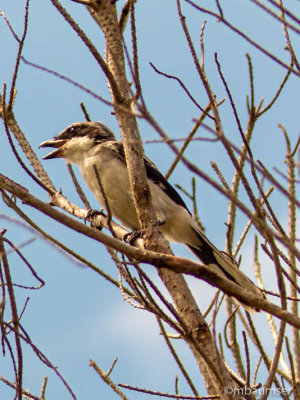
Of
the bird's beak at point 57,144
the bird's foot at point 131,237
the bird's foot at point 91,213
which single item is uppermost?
the bird's beak at point 57,144

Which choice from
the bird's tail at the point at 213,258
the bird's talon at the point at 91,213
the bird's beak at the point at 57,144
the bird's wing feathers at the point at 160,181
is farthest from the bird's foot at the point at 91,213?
the bird's beak at the point at 57,144

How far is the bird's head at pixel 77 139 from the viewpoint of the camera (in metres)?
6.38

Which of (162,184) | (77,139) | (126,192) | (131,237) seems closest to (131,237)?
(131,237)

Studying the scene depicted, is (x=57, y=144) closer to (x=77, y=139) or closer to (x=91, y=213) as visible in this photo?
(x=77, y=139)

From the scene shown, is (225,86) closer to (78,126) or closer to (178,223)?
(178,223)

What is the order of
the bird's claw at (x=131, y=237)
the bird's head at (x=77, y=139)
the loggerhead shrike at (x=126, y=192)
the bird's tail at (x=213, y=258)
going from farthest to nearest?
the bird's head at (x=77, y=139), the loggerhead shrike at (x=126, y=192), the bird's claw at (x=131, y=237), the bird's tail at (x=213, y=258)

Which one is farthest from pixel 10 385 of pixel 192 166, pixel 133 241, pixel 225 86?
pixel 192 166

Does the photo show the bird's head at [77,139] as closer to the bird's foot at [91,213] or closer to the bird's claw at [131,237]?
the bird's foot at [91,213]

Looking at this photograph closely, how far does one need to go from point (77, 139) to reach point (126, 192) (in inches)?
42.5

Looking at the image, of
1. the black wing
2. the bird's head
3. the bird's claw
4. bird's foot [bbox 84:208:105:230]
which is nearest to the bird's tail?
the black wing

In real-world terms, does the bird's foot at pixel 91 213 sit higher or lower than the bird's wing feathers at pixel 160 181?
lower

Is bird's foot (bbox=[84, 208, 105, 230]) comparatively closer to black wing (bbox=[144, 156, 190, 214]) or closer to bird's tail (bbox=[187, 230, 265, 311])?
black wing (bbox=[144, 156, 190, 214])

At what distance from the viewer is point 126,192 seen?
5781 millimetres

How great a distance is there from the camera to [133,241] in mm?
4879
